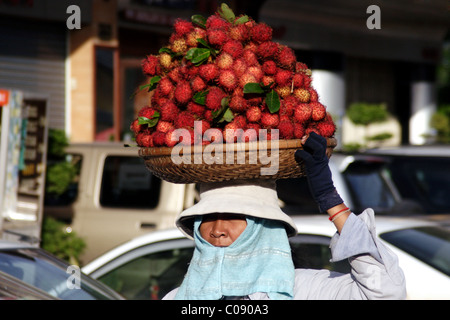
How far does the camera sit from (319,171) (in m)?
2.24

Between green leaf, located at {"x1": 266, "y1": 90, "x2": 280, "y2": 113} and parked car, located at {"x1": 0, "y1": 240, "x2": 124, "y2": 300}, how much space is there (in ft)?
5.60

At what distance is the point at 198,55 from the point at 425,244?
2.47 meters

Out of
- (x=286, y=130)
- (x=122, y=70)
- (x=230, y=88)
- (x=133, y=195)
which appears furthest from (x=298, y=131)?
(x=122, y=70)

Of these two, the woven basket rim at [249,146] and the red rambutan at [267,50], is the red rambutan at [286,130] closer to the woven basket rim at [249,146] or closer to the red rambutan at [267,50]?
the woven basket rim at [249,146]

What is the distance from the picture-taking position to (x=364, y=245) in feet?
7.25

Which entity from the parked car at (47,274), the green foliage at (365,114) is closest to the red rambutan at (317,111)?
the parked car at (47,274)

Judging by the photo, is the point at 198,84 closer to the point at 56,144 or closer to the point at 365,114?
the point at 56,144

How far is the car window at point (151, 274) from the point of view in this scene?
455 cm

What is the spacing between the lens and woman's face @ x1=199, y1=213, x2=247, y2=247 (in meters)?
2.51

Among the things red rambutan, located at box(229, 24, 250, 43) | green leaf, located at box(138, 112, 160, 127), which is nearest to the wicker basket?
green leaf, located at box(138, 112, 160, 127)

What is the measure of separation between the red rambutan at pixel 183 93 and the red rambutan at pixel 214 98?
0.07 metres

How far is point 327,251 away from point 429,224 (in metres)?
0.98

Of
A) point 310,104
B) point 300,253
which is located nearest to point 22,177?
point 300,253

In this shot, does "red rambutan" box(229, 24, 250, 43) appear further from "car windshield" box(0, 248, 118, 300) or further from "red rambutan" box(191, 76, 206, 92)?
"car windshield" box(0, 248, 118, 300)
